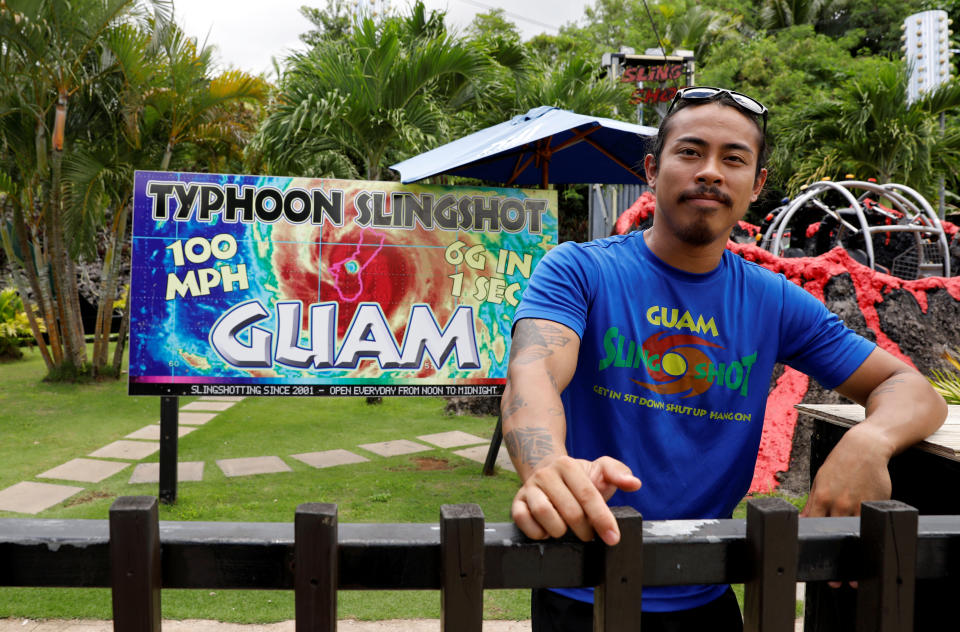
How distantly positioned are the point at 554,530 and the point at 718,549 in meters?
0.27

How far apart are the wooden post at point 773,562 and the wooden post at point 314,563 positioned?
1.96 ft

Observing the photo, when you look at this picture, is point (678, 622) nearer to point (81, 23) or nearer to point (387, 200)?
point (387, 200)

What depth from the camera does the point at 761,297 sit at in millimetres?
1646

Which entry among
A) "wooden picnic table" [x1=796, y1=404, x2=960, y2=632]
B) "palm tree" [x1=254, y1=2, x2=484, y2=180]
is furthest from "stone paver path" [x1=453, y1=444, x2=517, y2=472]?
"wooden picnic table" [x1=796, y1=404, x2=960, y2=632]

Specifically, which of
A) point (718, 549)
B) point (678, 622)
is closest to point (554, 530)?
point (718, 549)

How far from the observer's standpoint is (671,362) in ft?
4.97

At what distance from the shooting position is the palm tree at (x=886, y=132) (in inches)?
452

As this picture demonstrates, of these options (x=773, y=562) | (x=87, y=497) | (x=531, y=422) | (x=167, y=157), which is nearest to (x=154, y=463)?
(x=87, y=497)

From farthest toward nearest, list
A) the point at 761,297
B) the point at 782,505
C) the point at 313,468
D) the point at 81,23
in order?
the point at 81,23, the point at 313,468, the point at 761,297, the point at 782,505

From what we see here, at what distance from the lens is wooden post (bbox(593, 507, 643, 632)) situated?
100 cm

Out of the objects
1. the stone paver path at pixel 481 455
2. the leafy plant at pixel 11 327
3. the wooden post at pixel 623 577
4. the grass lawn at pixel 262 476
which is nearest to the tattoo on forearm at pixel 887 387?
the wooden post at pixel 623 577

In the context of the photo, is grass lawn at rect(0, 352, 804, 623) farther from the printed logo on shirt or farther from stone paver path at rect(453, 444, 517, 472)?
the printed logo on shirt

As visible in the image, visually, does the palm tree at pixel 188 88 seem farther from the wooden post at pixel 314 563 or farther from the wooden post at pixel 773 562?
the wooden post at pixel 773 562

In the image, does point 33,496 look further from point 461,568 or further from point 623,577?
point 623,577
